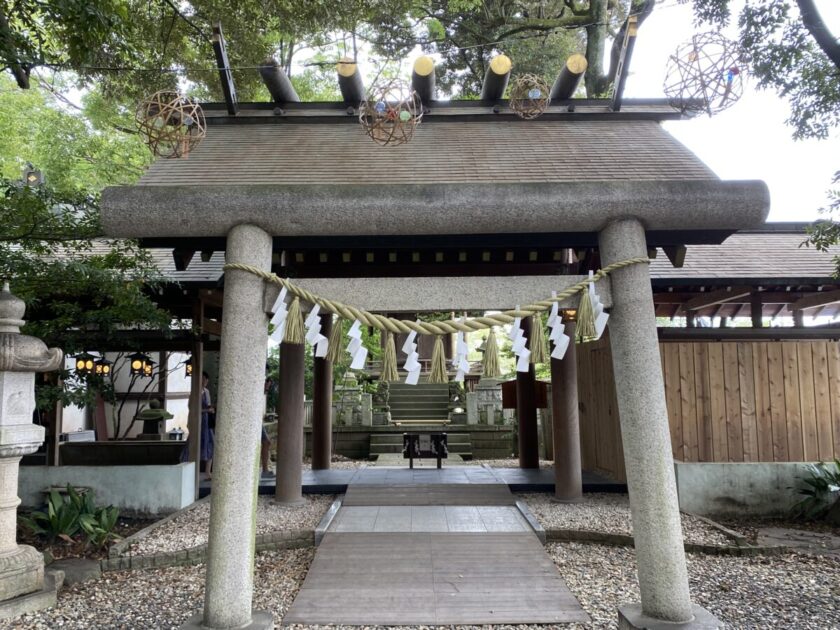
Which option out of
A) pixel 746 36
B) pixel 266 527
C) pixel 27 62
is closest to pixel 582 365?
pixel 746 36

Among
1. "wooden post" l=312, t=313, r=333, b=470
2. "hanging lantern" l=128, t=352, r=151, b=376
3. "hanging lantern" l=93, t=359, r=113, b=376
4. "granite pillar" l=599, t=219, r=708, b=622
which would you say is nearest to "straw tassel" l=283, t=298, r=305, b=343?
"granite pillar" l=599, t=219, r=708, b=622

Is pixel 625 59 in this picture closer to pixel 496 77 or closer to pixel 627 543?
pixel 496 77

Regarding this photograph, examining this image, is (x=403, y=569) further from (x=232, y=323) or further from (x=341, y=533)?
(x=232, y=323)

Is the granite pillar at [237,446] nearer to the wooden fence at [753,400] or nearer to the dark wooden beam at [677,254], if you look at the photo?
the dark wooden beam at [677,254]

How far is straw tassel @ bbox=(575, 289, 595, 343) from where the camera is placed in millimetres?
3400

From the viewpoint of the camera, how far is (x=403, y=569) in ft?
16.8

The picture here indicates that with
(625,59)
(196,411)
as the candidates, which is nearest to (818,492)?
(625,59)

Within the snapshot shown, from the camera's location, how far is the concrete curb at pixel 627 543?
575 centimetres

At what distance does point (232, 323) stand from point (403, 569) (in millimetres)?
3076

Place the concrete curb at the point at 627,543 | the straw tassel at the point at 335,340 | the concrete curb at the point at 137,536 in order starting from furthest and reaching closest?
1. the concrete curb at the point at 627,543
2. the concrete curb at the point at 137,536
3. the straw tassel at the point at 335,340

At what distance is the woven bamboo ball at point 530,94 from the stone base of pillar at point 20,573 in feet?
20.7

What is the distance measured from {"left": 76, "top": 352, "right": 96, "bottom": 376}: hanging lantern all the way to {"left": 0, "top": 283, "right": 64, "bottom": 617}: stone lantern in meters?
2.33

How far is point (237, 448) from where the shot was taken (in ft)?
10.9

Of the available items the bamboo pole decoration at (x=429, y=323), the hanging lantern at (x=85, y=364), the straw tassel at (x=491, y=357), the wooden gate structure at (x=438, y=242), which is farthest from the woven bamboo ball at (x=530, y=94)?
the hanging lantern at (x=85, y=364)
